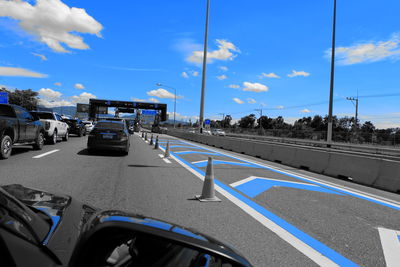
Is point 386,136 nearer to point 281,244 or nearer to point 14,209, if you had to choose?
point 281,244

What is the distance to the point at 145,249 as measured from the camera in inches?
54.0

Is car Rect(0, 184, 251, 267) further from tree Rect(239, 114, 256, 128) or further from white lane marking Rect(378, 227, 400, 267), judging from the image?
tree Rect(239, 114, 256, 128)

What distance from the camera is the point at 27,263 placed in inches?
50.1

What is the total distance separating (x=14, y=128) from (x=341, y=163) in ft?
39.6

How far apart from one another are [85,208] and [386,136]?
32320mm

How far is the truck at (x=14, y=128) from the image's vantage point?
1088 cm

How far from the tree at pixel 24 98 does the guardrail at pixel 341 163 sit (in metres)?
95.2

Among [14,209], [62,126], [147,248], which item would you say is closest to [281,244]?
[147,248]

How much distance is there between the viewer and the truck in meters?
10.9

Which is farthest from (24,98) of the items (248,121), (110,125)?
(110,125)

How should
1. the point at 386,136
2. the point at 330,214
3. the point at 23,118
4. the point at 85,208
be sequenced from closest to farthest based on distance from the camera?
1. the point at 85,208
2. the point at 330,214
3. the point at 23,118
4. the point at 386,136

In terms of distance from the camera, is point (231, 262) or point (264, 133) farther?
point (264, 133)

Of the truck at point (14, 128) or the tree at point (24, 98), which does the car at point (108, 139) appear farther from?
the tree at point (24, 98)

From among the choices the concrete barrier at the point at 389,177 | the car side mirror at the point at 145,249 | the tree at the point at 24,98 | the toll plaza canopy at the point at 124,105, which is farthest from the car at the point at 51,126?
the tree at the point at 24,98
